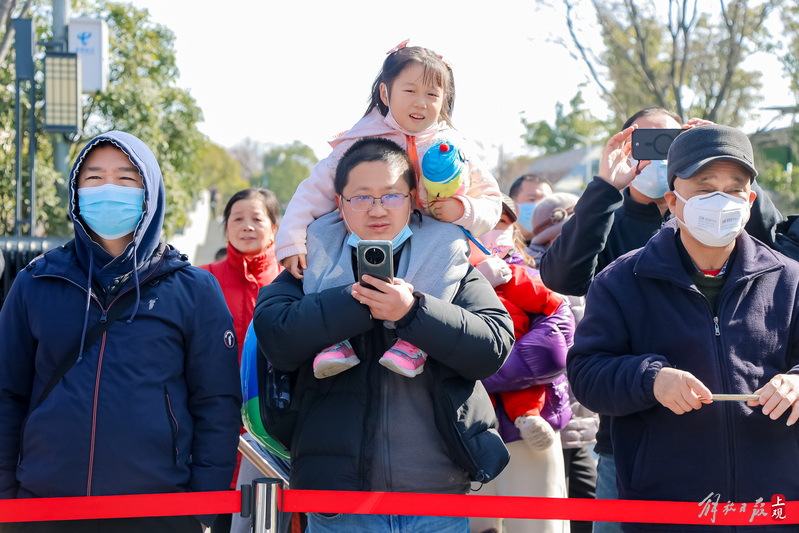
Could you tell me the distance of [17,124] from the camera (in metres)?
8.69

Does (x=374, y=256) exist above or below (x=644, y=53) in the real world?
below

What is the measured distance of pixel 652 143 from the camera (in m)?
2.89

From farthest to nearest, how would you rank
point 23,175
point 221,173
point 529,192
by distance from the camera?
point 221,173 < point 23,175 < point 529,192

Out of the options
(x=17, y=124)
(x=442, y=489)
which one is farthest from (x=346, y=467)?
(x=17, y=124)

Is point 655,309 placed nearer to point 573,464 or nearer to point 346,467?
point 346,467

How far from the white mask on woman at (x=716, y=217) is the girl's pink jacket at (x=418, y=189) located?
0.70 metres

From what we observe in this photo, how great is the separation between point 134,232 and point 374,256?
943 mm

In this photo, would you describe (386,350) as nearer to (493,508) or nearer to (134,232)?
(493,508)

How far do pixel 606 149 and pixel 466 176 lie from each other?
68cm

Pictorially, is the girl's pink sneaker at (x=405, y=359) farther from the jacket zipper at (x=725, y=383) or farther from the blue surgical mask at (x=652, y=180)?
the blue surgical mask at (x=652, y=180)

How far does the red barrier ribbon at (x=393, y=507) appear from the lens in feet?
7.25

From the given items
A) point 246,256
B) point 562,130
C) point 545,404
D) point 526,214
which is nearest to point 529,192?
point 526,214

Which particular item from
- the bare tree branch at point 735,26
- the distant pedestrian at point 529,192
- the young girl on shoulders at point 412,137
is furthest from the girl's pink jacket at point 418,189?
the bare tree branch at point 735,26

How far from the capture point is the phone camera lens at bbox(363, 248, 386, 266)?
2.19 metres
